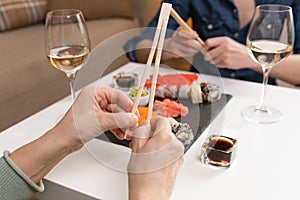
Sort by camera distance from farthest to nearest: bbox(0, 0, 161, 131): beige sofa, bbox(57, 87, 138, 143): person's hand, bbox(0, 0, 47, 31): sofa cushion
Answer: bbox(0, 0, 47, 31): sofa cushion < bbox(0, 0, 161, 131): beige sofa < bbox(57, 87, 138, 143): person's hand

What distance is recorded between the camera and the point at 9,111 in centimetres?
162

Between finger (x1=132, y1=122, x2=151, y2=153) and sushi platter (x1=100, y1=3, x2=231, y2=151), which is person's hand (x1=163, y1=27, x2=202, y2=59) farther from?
finger (x1=132, y1=122, x2=151, y2=153)

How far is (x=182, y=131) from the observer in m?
0.77

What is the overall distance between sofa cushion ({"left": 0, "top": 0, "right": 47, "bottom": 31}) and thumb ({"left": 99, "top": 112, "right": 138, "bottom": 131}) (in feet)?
5.13

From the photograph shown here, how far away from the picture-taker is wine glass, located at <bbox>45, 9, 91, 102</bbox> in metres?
0.89

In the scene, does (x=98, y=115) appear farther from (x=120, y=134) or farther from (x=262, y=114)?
(x=262, y=114)

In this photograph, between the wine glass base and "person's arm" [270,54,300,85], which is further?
"person's arm" [270,54,300,85]

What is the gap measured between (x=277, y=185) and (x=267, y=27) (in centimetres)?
42

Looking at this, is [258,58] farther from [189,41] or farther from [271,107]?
[189,41]

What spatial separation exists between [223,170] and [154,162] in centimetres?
19

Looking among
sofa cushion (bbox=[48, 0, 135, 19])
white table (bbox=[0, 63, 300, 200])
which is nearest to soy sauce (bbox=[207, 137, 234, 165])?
white table (bbox=[0, 63, 300, 200])

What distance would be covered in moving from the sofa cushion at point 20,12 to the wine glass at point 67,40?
51.2 inches

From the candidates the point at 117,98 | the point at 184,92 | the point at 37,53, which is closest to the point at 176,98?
the point at 184,92

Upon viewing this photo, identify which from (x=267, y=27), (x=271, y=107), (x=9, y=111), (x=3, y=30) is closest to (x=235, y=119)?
(x=271, y=107)
